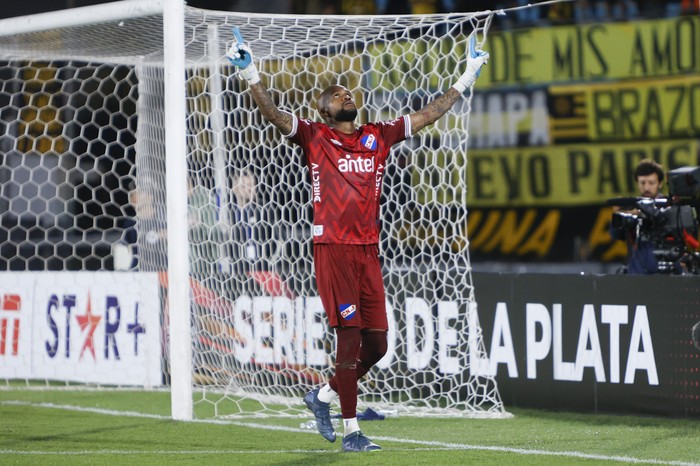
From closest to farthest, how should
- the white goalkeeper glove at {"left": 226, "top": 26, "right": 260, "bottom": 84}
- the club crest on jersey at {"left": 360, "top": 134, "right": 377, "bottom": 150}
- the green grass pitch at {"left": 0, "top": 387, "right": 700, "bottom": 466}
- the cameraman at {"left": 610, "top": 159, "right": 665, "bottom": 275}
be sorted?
1. the green grass pitch at {"left": 0, "top": 387, "right": 700, "bottom": 466}
2. the white goalkeeper glove at {"left": 226, "top": 26, "right": 260, "bottom": 84}
3. the club crest on jersey at {"left": 360, "top": 134, "right": 377, "bottom": 150}
4. the cameraman at {"left": 610, "top": 159, "right": 665, "bottom": 275}

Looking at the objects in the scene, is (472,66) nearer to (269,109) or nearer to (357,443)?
(269,109)

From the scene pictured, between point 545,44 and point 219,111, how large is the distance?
13.9ft

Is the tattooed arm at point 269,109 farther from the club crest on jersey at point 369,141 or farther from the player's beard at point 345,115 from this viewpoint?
the club crest on jersey at point 369,141

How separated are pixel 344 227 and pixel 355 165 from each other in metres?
0.34

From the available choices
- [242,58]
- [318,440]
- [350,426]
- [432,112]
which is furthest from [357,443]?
[242,58]

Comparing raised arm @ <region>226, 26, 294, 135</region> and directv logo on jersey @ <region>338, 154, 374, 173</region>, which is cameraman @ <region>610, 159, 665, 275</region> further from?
raised arm @ <region>226, 26, 294, 135</region>

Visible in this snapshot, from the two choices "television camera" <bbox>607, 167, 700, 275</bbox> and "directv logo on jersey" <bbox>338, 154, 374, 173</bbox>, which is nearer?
"directv logo on jersey" <bbox>338, 154, 374, 173</bbox>

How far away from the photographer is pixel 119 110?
10336mm

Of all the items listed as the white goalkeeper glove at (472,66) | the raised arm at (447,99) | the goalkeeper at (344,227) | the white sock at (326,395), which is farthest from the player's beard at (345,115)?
the white sock at (326,395)

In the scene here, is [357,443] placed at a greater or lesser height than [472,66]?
lesser

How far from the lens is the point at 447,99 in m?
6.82

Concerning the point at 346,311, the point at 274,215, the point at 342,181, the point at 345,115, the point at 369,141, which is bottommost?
the point at 346,311

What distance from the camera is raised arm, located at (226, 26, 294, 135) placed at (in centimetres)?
621

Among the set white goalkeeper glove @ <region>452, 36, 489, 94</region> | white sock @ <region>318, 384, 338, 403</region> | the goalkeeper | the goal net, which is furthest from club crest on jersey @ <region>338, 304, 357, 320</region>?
the goal net
